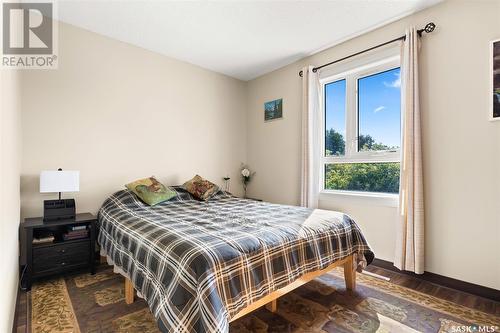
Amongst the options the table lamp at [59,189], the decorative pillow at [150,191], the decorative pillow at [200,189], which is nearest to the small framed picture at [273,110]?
the decorative pillow at [200,189]

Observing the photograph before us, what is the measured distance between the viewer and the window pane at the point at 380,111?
287 centimetres

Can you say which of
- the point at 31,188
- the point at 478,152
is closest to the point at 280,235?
the point at 478,152

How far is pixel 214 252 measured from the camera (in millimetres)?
1433

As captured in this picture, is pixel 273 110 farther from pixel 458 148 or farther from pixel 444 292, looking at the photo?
pixel 444 292

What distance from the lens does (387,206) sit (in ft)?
9.20

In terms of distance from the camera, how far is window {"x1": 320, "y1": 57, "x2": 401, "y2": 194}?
2875 mm

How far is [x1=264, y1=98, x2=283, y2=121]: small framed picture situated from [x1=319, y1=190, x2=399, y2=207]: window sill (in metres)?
1.42

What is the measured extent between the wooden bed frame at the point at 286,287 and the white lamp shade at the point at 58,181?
1.10m

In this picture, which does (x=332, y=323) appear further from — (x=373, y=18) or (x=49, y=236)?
(x=373, y=18)

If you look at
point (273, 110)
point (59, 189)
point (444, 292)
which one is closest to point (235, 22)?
point (273, 110)

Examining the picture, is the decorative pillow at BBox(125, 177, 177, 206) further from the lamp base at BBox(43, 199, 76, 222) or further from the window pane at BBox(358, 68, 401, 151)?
the window pane at BBox(358, 68, 401, 151)

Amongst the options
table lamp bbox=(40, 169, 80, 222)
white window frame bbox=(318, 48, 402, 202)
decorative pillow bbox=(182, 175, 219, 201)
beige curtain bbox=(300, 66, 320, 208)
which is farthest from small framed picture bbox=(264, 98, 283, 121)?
table lamp bbox=(40, 169, 80, 222)

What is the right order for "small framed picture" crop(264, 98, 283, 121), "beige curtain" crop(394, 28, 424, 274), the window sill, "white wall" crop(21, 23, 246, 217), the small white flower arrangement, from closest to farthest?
"beige curtain" crop(394, 28, 424, 274) < "white wall" crop(21, 23, 246, 217) < the window sill < "small framed picture" crop(264, 98, 283, 121) < the small white flower arrangement


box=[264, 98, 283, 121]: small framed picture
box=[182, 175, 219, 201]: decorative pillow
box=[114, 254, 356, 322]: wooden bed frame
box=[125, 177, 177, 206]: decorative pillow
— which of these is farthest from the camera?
box=[264, 98, 283, 121]: small framed picture
